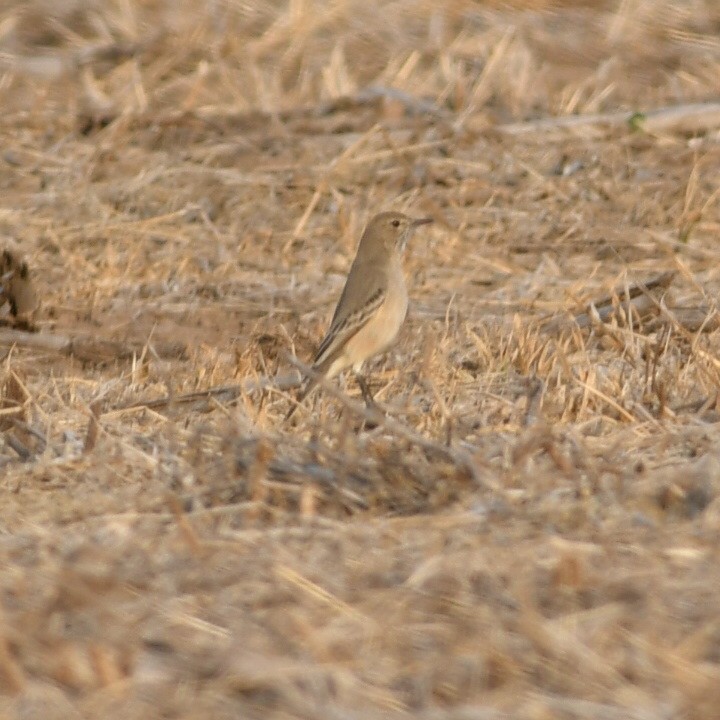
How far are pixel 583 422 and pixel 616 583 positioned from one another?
1.56m

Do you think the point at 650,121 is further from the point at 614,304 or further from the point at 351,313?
the point at 351,313

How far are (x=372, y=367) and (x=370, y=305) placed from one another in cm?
29

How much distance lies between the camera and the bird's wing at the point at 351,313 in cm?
690

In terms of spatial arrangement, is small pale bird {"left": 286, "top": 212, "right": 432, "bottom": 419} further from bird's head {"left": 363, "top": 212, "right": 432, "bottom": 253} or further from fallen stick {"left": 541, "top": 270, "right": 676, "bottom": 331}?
fallen stick {"left": 541, "top": 270, "right": 676, "bottom": 331}

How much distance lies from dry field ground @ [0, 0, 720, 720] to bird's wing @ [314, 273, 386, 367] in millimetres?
260

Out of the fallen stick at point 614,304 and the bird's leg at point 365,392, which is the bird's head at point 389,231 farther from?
the bird's leg at point 365,392

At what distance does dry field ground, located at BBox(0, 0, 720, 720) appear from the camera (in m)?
3.53

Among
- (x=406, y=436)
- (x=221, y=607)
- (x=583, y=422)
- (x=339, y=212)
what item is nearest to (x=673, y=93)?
(x=339, y=212)

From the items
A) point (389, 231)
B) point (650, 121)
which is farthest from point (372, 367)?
point (650, 121)

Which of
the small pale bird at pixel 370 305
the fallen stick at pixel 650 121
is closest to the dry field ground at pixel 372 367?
the fallen stick at pixel 650 121

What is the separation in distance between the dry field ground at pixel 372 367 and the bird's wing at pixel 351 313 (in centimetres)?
26

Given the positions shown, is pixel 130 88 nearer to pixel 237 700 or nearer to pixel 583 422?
pixel 583 422

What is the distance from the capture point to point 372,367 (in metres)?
7.29

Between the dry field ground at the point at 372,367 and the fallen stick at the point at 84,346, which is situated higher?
the dry field ground at the point at 372,367
